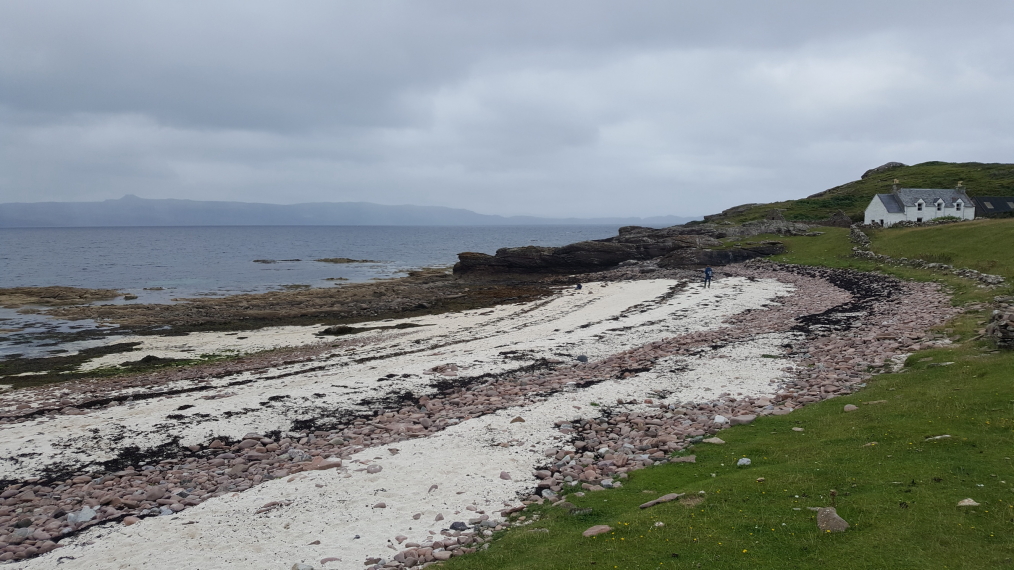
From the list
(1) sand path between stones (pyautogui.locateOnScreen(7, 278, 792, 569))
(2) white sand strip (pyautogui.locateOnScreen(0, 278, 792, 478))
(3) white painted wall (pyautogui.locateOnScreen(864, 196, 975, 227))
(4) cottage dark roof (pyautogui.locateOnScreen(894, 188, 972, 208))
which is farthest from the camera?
(4) cottage dark roof (pyautogui.locateOnScreen(894, 188, 972, 208))

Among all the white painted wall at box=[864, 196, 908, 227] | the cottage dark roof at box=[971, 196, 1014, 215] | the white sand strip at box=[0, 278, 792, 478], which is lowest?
the white sand strip at box=[0, 278, 792, 478]

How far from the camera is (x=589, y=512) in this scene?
10.5 meters

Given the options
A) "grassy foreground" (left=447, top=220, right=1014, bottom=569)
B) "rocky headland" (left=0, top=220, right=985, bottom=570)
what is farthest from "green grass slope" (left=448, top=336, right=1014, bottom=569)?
"rocky headland" (left=0, top=220, right=985, bottom=570)

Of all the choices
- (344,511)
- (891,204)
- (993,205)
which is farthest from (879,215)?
(344,511)

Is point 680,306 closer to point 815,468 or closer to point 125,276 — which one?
point 815,468

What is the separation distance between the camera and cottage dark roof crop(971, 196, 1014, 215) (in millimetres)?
82500

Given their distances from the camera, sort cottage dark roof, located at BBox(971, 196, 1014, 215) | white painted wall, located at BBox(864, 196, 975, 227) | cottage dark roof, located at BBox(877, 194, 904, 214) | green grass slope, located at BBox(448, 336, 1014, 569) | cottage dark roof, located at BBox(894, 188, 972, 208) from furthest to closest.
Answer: cottage dark roof, located at BBox(971, 196, 1014, 215) → cottage dark roof, located at BBox(877, 194, 904, 214) → cottage dark roof, located at BBox(894, 188, 972, 208) → white painted wall, located at BBox(864, 196, 975, 227) → green grass slope, located at BBox(448, 336, 1014, 569)

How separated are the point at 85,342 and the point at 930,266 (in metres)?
64.2

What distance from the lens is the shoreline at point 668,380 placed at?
15.0m

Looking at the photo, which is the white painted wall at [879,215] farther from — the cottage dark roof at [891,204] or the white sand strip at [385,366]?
the white sand strip at [385,366]

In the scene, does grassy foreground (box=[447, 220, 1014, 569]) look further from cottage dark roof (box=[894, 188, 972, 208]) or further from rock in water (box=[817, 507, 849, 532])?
cottage dark roof (box=[894, 188, 972, 208])

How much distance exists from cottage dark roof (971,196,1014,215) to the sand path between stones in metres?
76.9

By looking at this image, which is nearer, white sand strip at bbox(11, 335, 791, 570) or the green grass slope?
the green grass slope

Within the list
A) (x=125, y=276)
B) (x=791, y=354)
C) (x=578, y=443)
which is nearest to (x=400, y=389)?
(x=578, y=443)
